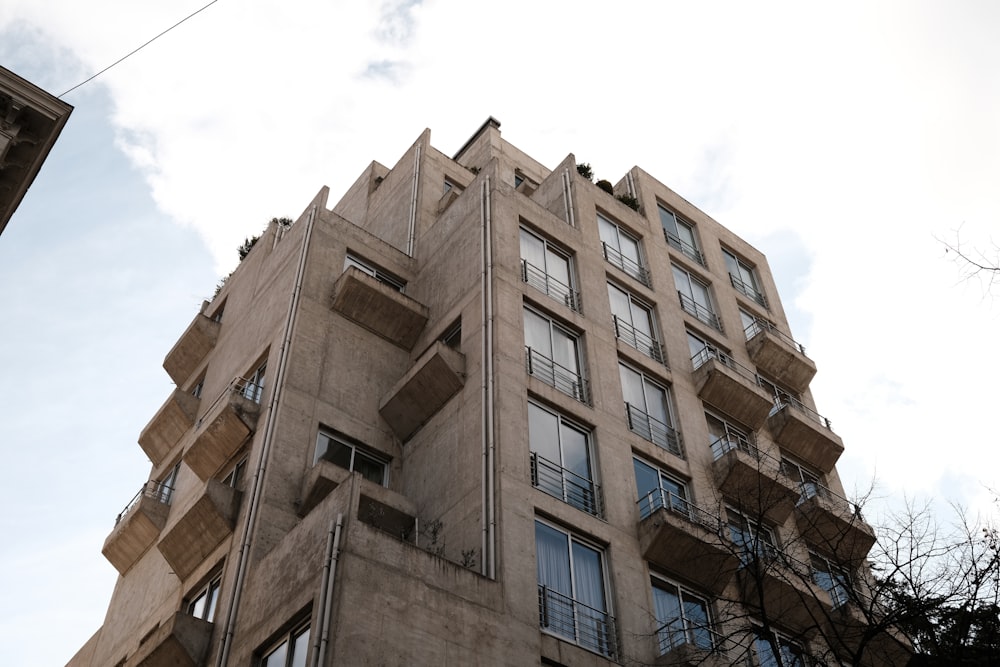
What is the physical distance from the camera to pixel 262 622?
19.4m

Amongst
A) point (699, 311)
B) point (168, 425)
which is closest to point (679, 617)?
point (699, 311)

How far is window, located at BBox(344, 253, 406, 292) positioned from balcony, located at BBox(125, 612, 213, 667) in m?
13.0

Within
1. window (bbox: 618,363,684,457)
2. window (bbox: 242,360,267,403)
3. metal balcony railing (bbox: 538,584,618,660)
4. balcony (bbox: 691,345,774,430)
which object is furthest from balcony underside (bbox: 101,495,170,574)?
balcony (bbox: 691,345,774,430)

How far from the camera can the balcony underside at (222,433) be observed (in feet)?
83.5

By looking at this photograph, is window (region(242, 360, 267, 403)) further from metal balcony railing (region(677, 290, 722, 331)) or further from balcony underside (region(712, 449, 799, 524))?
metal balcony railing (region(677, 290, 722, 331))

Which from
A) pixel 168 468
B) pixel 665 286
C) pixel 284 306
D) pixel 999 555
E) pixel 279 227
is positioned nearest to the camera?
pixel 999 555

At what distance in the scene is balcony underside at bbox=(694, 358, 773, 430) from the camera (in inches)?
1174

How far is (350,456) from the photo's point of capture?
25719 mm

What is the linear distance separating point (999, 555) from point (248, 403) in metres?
17.6

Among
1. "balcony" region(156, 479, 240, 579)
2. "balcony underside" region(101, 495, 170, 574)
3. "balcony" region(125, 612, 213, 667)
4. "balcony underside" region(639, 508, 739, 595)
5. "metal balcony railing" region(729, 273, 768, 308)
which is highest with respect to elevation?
"metal balcony railing" region(729, 273, 768, 308)

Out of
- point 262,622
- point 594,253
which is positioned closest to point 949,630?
point 262,622

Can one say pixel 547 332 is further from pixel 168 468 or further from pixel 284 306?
pixel 168 468

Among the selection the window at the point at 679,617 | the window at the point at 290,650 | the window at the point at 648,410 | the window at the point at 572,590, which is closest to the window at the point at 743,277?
the window at the point at 648,410

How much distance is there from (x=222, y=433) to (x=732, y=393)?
14.8m
